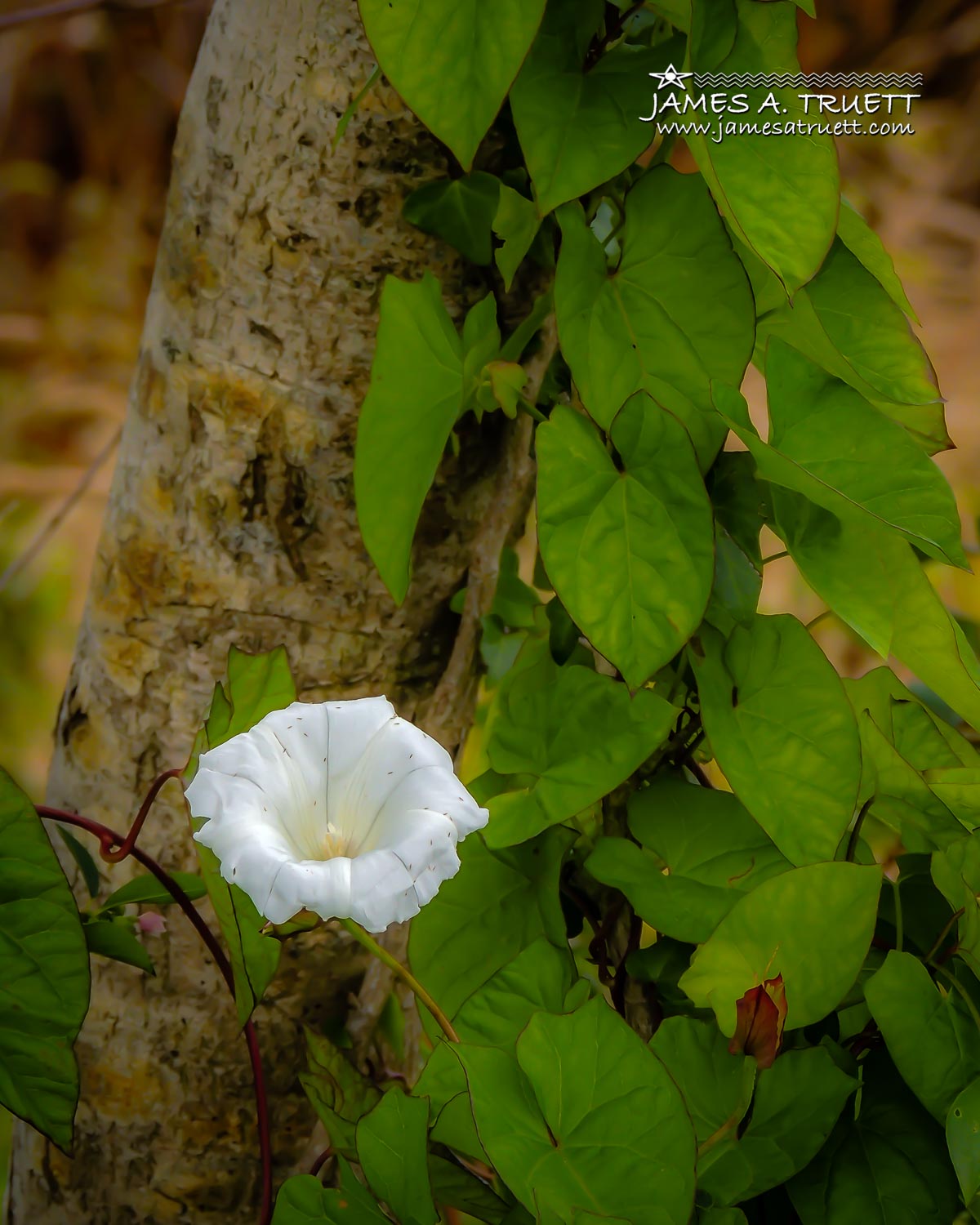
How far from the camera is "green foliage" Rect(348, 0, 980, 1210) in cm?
39

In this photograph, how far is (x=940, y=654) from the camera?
1.53 feet

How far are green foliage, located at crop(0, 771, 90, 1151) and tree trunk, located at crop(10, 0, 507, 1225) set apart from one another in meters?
0.18

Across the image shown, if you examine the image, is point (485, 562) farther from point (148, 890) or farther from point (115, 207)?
point (115, 207)

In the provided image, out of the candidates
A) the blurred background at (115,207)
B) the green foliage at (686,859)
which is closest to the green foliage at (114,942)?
the green foliage at (686,859)

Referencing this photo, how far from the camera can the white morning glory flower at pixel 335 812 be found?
1.09 ft

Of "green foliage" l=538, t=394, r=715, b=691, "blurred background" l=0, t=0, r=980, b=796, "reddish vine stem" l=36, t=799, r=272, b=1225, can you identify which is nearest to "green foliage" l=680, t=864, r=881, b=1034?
"green foliage" l=538, t=394, r=715, b=691

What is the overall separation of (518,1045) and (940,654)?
0.26 metres

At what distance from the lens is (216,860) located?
0.41 meters

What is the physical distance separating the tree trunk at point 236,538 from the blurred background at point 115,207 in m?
1.34

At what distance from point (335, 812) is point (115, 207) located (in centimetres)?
213

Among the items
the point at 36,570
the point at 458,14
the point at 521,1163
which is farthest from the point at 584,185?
the point at 36,570

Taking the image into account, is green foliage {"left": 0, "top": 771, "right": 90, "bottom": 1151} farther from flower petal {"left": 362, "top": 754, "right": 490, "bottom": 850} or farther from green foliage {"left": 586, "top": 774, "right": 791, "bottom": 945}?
green foliage {"left": 586, "top": 774, "right": 791, "bottom": 945}

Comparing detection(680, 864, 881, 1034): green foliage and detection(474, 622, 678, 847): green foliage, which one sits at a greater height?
detection(474, 622, 678, 847): green foliage

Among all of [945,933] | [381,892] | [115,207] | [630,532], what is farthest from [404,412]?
A: [115,207]
